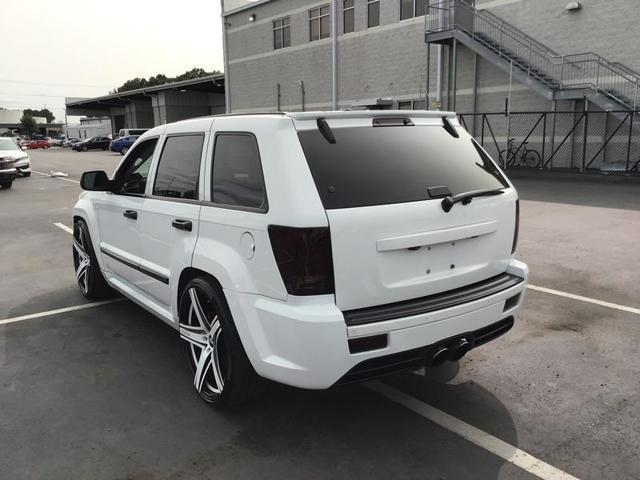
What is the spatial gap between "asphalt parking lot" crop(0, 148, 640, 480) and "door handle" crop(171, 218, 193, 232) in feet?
3.66

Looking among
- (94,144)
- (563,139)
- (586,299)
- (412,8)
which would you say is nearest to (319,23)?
(412,8)

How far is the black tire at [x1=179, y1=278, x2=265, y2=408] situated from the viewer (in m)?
3.18

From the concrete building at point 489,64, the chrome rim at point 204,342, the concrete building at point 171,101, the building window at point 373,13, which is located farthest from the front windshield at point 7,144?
the concrete building at point 171,101

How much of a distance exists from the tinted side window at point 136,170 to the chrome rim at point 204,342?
129cm

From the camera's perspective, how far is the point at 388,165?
10.4 ft

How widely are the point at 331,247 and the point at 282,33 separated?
110 ft

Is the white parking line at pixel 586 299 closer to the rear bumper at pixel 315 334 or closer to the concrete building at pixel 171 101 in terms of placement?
the rear bumper at pixel 315 334

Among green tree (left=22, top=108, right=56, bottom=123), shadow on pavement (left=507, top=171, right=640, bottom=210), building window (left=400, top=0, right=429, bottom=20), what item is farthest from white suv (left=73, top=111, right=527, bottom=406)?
green tree (left=22, top=108, right=56, bottom=123)

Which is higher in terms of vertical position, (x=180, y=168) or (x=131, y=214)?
(x=180, y=168)

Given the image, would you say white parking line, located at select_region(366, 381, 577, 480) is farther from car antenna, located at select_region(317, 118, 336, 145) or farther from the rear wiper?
car antenna, located at select_region(317, 118, 336, 145)

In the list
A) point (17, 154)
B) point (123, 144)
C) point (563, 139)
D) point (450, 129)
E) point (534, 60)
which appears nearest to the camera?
point (450, 129)

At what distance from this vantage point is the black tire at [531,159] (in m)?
21.5

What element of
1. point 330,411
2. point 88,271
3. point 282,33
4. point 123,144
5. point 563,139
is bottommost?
point 330,411

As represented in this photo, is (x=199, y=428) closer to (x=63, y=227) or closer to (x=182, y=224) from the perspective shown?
(x=182, y=224)
